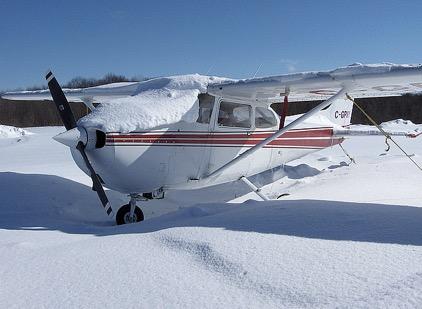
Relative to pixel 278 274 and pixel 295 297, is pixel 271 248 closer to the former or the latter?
pixel 278 274

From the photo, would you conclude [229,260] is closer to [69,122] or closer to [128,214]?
[128,214]

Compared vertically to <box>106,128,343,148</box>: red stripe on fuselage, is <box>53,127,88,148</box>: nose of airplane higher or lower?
higher

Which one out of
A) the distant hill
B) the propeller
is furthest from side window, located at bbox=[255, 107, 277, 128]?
the distant hill

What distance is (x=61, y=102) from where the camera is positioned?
6.12 meters

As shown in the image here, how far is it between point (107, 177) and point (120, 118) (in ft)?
2.54

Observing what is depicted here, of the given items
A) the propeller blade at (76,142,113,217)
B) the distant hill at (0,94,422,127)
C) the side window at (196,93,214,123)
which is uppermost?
the side window at (196,93,214,123)

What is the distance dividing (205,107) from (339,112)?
5065 millimetres

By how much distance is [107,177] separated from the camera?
5574 mm

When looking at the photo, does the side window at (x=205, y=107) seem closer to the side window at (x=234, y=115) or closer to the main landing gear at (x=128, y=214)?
the side window at (x=234, y=115)

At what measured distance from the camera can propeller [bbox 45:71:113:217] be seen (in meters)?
5.30

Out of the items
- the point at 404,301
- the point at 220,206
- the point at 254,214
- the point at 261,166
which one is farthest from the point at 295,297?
the point at 261,166

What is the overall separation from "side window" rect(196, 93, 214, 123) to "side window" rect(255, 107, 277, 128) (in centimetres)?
114

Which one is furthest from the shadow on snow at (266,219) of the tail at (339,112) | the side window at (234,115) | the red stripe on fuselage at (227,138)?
the tail at (339,112)

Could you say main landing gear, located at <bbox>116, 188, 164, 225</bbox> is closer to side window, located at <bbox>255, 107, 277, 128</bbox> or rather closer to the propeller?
the propeller
